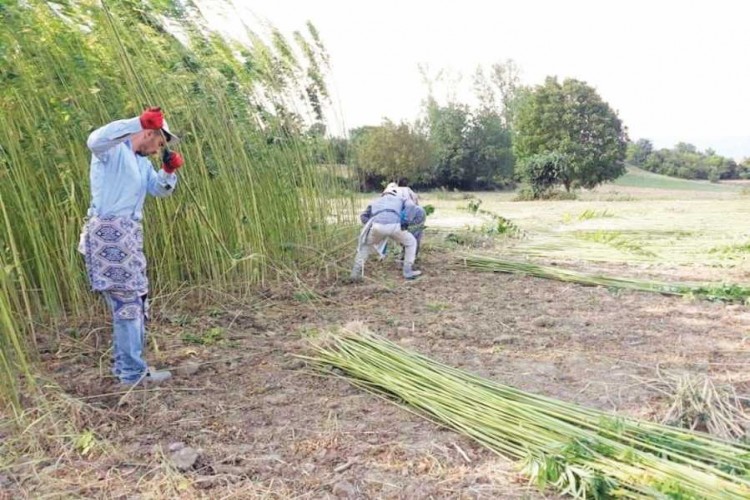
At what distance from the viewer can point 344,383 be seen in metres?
3.07

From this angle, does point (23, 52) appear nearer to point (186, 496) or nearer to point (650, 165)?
point (186, 496)

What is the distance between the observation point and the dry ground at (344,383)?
217 cm

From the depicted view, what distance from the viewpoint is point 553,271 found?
5891 mm

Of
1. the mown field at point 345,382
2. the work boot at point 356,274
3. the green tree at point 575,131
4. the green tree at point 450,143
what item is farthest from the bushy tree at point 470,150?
the mown field at point 345,382

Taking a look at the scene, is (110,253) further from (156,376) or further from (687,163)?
(687,163)

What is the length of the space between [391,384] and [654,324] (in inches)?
86.8

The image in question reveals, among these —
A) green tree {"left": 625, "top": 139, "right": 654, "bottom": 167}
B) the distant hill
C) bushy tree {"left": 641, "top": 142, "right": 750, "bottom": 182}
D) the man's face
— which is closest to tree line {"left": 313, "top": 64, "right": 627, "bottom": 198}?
the distant hill

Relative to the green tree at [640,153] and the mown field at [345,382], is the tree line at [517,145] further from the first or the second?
the green tree at [640,153]

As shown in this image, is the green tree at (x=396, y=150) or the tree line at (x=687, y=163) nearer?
the green tree at (x=396, y=150)

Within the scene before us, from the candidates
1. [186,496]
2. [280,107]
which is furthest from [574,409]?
[280,107]

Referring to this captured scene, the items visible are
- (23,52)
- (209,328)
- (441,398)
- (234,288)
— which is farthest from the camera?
(234,288)

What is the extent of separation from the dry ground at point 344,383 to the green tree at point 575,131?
71.6 ft

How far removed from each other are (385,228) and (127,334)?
9.72 feet

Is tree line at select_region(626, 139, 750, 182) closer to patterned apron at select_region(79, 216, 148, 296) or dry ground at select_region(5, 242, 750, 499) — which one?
dry ground at select_region(5, 242, 750, 499)
